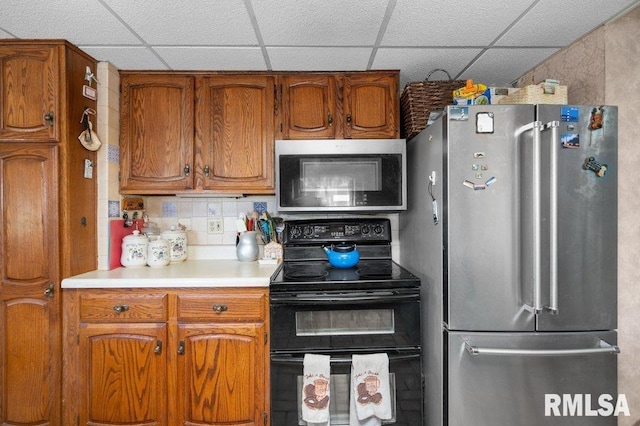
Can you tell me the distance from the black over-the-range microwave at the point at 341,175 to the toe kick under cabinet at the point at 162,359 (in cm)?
70

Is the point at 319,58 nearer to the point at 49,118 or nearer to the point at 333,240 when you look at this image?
the point at 333,240

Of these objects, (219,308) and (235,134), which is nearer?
(219,308)

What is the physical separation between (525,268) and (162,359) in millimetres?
1746

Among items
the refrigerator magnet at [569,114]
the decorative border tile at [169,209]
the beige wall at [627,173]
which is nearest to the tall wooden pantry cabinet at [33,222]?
the decorative border tile at [169,209]

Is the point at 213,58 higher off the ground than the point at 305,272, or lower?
higher

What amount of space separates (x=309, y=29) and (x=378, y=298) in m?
1.36

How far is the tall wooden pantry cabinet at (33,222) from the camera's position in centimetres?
162

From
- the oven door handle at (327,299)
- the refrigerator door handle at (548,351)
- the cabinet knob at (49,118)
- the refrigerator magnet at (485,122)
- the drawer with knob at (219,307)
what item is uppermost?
the cabinet knob at (49,118)

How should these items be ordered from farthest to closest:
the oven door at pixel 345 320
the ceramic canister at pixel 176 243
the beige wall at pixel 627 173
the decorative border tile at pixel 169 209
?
the decorative border tile at pixel 169 209 < the ceramic canister at pixel 176 243 < the oven door at pixel 345 320 < the beige wall at pixel 627 173

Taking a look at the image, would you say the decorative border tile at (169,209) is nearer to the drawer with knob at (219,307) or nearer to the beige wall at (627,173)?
the drawer with knob at (219,307)

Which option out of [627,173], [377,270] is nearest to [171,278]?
[377,270]

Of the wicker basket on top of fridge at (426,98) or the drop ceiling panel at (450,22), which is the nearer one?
the drop ceiling panel at (450,22)

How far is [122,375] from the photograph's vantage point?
1597 millimetres

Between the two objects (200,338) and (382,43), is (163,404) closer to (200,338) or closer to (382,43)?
(200,338)
